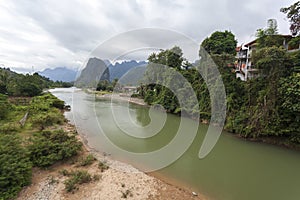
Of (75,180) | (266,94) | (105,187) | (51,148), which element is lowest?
(105,187)

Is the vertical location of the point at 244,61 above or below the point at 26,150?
above

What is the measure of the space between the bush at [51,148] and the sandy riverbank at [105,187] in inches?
12.4

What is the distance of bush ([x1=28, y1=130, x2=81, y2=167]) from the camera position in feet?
17.7

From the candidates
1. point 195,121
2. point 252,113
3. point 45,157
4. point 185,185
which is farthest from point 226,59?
point 45,157

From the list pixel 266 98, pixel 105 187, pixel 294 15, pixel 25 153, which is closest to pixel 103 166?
pixel 105 187

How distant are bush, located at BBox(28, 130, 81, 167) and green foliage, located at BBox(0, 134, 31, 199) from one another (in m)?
0.50

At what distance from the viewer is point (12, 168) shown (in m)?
4.05

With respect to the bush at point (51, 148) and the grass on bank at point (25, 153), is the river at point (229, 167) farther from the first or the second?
the grass on bank at point (25, 153)

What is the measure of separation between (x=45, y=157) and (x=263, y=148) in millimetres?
10614

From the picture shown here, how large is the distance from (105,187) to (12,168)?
2.53 meters

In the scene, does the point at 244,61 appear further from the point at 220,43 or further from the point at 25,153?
the point at 25,153

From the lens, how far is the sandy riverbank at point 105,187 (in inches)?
172

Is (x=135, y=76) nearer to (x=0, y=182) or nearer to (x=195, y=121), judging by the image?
(x=195, y=121)

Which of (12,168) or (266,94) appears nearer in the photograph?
(12,168)
